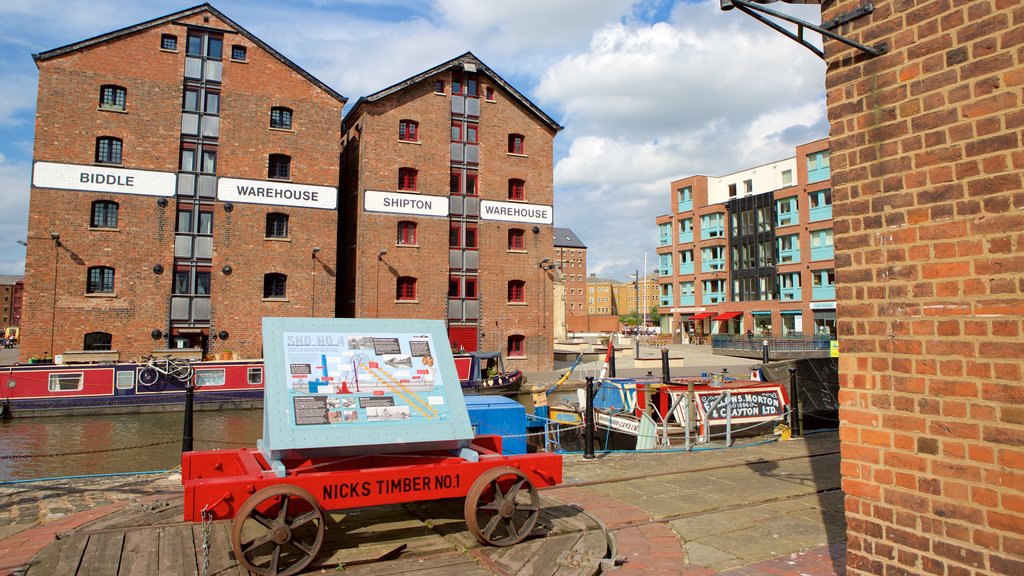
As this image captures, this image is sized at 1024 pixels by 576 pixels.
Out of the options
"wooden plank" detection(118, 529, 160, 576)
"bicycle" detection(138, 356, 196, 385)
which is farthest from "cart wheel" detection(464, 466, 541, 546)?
"bicycle" detection(138, 356, 196, 385)

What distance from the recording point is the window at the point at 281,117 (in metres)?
29.9

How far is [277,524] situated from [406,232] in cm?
2758

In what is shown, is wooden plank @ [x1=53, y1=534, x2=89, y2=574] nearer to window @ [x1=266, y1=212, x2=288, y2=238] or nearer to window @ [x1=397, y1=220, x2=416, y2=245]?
window @ [x1=266, y1=212, x2=288, y2=238]

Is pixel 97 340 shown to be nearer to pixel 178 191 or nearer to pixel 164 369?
pixel 164 369

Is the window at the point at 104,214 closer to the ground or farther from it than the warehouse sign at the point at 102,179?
closer to the ground

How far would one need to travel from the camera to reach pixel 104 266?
1049 inches

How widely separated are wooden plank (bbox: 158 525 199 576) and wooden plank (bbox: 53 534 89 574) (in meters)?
0.59

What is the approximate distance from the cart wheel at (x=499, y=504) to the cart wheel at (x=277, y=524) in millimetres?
1303

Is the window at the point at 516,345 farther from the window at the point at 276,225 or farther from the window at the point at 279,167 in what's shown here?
the window at the point at 279,167

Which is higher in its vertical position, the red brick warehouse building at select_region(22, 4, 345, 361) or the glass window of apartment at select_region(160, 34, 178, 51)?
the glass window of apartment at select_region(160, 34, 178, 51)

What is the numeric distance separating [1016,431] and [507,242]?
3098 centimetres

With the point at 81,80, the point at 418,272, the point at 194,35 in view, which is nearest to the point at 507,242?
the point at 418,272

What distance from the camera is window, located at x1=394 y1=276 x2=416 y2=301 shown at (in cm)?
3160

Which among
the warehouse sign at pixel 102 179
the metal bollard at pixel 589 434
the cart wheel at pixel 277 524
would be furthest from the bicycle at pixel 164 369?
the cart wheel at pixel 277 524
